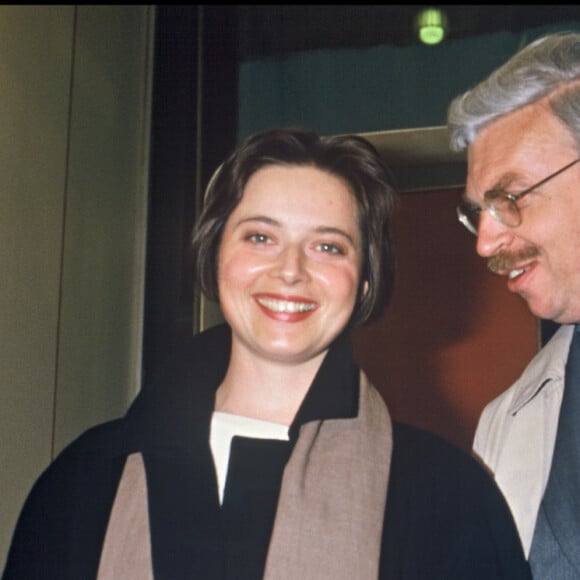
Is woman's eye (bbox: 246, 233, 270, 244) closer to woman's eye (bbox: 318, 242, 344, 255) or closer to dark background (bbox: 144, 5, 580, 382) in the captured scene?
woman's eye (bbox: 318, 242, 344, 255)

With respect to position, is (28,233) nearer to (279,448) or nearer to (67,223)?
(67,223)

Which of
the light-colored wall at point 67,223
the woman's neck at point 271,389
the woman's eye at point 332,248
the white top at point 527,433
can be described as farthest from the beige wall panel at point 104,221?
the white top at point 527,433

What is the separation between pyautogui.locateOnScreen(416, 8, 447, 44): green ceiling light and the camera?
2.61m

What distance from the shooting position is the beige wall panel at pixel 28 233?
5.52 feet

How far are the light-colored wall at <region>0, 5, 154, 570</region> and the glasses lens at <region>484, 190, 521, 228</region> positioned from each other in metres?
0.91

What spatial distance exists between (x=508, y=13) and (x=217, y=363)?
1635 millimetres

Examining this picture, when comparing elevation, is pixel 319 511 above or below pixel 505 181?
below

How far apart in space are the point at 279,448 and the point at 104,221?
100 centimetres

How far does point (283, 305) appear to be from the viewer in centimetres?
132

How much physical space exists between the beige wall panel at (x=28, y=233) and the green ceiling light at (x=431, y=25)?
117 cm

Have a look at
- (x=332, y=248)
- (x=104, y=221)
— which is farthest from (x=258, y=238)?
(x=104, y=221)

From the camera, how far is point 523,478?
1.42 metres

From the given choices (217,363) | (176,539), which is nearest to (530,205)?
(217,363)

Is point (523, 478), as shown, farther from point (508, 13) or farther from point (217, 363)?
point (508, 13)
